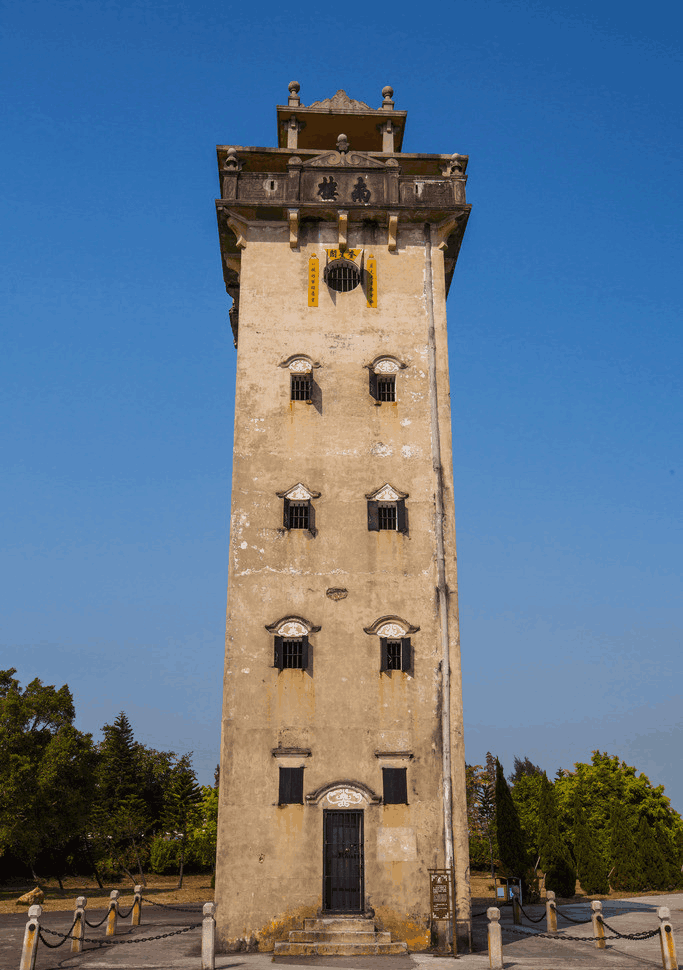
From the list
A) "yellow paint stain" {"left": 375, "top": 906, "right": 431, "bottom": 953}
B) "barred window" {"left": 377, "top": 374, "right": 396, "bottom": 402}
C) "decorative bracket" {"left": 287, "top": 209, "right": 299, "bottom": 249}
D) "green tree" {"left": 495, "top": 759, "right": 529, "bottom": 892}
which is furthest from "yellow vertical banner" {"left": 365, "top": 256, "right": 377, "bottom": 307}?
"green tree" {"left": 495, "top": 759, "right": 529, "bottom": 892}

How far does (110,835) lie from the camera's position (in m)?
41.4

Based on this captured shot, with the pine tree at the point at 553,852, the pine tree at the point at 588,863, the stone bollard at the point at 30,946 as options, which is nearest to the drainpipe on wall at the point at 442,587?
the stone bollard at the point at 30,946

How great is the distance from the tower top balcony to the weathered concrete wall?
541 cm

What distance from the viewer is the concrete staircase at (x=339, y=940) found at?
18609 mm

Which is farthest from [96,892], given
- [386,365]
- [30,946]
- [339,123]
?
[339,123]

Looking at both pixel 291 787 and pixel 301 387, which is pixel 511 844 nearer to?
pixel 291 787

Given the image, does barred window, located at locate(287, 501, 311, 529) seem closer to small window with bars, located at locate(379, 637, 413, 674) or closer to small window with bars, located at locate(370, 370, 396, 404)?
small window with bars, located at locate(379, 637, 413, 674)

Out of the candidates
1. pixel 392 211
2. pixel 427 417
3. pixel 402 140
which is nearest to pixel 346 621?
pixel 427 417

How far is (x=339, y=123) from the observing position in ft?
96.4

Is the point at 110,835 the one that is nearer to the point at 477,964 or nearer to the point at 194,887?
the point at 194,887

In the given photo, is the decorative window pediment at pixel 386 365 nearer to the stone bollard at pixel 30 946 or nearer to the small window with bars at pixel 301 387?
the small window with bars at pixel 301 387

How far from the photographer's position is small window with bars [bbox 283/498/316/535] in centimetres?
2303

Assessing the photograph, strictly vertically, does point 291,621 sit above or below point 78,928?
above

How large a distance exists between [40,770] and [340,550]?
21859 millimetres
